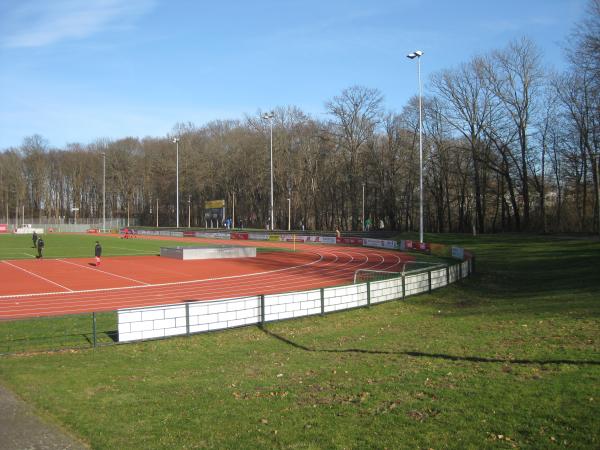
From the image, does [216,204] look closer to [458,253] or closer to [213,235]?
[213,235]

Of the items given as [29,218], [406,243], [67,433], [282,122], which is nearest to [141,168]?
[29,218]

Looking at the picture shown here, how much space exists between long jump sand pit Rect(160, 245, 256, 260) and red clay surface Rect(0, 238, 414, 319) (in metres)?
0.92

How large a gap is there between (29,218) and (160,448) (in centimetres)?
12399

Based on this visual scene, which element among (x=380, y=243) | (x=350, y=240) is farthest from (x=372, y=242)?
(x=350, y=240)

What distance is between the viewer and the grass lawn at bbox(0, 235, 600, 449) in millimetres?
6062

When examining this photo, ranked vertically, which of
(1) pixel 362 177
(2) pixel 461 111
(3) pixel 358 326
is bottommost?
(3) pixel 358 326

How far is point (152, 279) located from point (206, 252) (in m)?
11.5

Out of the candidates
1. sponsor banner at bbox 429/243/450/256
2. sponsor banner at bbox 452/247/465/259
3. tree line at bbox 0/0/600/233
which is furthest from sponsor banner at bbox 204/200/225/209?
sponsor banner at bbox 452/247/465/259

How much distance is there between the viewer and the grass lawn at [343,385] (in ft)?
19.9

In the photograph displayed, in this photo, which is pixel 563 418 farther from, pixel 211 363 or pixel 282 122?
pixel 282 122

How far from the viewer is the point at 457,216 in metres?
80.3

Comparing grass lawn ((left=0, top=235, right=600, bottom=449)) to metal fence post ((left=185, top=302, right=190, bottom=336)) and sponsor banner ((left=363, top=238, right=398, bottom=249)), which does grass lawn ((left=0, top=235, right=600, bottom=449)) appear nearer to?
metal fence post ((left=185, top=302, right=190, bottom=336))

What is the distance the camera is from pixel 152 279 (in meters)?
27.5

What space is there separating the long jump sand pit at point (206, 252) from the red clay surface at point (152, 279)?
92cm
